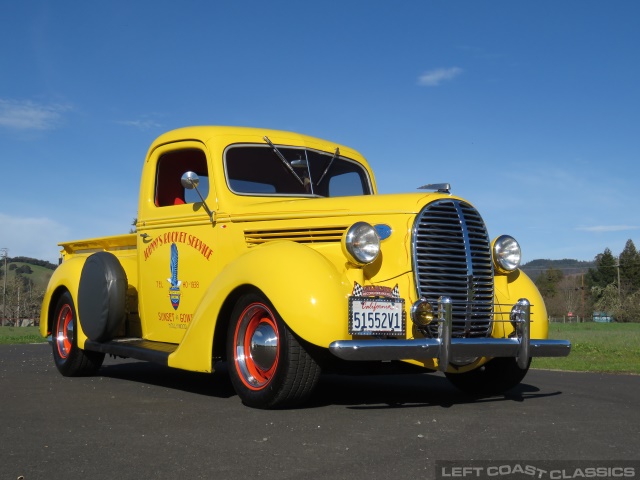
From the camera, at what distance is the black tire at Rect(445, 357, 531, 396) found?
648 cm

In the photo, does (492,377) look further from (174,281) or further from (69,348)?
(69,348)

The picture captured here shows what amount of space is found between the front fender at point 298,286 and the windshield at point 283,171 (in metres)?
1.25

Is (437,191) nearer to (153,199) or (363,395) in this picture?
(363,395)

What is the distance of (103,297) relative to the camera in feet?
25.0

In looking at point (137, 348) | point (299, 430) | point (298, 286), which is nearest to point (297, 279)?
point (298, 286)

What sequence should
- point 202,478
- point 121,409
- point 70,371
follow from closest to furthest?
1. point 202,478
2. point 121,409
3. point 70,371

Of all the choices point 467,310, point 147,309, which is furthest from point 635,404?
point 147,309

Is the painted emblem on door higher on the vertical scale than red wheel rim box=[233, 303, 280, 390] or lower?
higher

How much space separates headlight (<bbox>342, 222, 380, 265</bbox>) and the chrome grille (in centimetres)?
33

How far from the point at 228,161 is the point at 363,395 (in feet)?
8.20

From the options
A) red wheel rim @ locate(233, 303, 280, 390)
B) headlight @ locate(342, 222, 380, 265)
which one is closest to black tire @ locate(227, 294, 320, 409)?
red wheel rim @ locate(233, 303, 280, 390)

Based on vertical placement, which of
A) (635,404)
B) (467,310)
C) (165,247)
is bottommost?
(635,404)

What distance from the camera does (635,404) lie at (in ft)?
20.2

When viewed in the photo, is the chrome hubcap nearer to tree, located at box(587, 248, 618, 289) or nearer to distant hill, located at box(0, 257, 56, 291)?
tree, located at box(587, 248, 618, 289)
